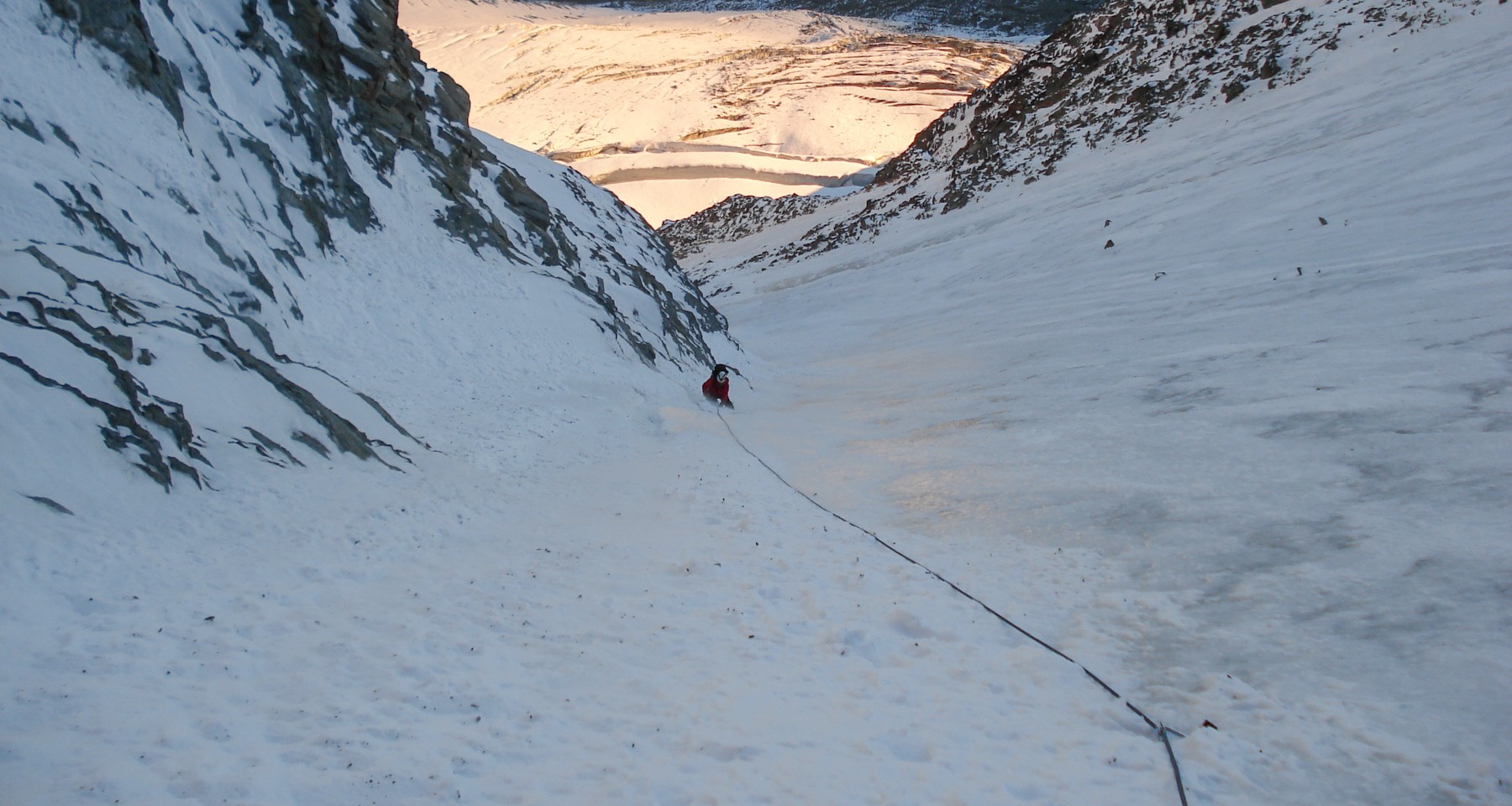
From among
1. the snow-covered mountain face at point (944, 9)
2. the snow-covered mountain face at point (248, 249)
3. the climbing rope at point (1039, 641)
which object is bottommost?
the climbing rope at point (1039, 641)

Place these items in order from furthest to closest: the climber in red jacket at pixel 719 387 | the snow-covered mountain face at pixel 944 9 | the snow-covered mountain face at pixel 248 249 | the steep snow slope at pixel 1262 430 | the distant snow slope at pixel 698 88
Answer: the snow-covered mountain face at pixel 944 9 → the distant snow slope at pixel 698 88 → the climber in red jacket at pixel 719 387 → the snow-covered mountain face at pixel 248 249 → the steep snow slope at pixel 1262 430

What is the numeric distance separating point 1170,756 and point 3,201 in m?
9.08

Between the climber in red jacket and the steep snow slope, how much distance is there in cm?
75

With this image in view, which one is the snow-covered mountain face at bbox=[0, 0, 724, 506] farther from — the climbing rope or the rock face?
the rock face

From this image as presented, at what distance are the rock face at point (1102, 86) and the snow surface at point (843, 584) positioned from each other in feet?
54.4

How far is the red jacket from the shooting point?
15.0 m

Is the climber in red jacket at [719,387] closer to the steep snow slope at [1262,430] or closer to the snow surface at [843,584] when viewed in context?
the steep snow slope at [1262,430]

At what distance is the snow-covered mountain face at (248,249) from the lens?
18.8ft

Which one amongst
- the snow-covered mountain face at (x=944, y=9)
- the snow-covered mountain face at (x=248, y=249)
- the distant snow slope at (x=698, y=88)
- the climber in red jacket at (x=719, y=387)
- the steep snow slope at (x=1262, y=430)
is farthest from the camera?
the snow-covered mountain face at (x=944, y=9)

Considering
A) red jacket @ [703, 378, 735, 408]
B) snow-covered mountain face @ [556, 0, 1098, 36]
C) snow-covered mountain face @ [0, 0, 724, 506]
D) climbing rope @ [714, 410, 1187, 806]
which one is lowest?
red jacket @ [703, 378, 735, 408]

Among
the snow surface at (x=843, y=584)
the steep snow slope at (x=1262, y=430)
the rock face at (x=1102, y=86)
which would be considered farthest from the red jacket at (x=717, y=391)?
the rock face at (x=1102, y=86)

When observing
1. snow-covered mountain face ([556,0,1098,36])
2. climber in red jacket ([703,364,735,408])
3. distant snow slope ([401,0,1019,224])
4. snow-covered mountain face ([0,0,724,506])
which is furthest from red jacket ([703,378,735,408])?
snow-covered mountain face ([556,0,1098,36])

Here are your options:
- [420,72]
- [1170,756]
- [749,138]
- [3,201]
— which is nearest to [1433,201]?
[1170,756]

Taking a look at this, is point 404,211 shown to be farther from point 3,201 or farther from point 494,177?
point 3,201
